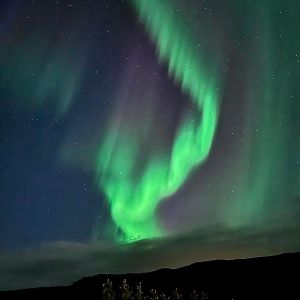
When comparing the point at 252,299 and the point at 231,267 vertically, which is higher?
the point at 231,267

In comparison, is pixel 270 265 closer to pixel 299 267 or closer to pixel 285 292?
pixel 299 267

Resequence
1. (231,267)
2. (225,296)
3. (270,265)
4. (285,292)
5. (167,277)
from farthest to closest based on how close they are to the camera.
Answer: (167,277)
(231,267)
(270,265)
(225,296)
(285,292)

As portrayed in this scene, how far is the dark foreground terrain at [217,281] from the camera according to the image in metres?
118

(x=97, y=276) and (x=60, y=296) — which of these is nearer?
(x=60, y=296)

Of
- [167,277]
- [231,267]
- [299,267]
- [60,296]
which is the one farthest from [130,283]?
[299,267]

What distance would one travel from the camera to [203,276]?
147 metres

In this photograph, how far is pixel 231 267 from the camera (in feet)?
483

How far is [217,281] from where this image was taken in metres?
139


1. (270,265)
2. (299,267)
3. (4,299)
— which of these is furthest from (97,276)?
(299,267)

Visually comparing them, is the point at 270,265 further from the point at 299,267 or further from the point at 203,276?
the point at 203,276

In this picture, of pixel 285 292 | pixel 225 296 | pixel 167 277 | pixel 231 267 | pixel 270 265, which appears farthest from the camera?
pixel 167 277

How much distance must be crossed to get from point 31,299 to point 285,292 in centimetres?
8086

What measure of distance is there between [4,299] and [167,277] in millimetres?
55793

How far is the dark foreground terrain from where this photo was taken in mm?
117850
